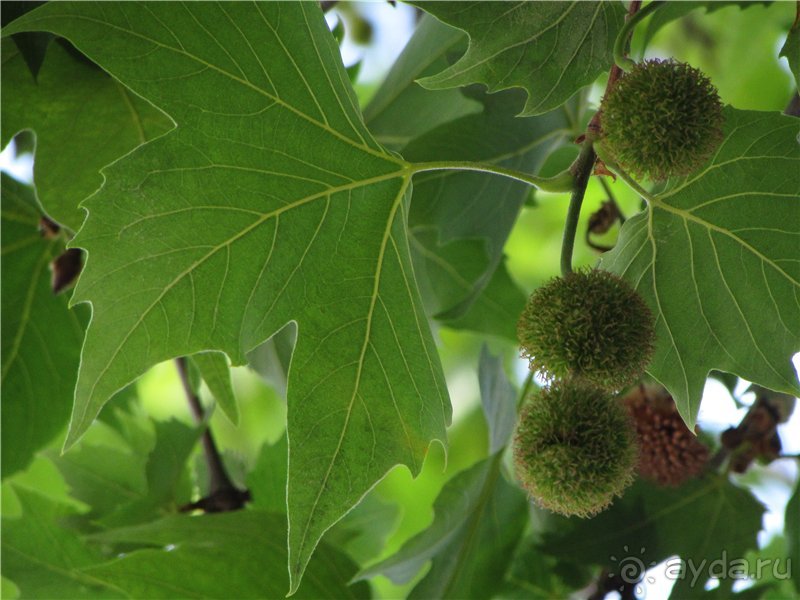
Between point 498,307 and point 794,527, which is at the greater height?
point 498,307

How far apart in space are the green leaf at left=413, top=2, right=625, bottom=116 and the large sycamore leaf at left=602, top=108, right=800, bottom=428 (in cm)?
25

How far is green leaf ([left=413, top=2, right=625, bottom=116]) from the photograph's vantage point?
1.58 meters

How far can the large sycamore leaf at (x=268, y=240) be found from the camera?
157cm

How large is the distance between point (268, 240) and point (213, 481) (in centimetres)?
106

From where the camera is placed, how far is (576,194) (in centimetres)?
163

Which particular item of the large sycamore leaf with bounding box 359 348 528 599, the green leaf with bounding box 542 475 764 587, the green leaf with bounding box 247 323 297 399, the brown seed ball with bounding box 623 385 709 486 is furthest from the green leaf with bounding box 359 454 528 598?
the green leaf with bounding box 247 323 297 399

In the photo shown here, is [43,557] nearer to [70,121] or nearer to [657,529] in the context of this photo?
[70,121]

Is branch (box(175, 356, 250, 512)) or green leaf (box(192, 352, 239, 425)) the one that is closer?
green leaf (box(192, 352, 239, 425))

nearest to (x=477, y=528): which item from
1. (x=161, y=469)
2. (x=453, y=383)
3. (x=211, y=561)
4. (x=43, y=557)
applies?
(x=211, y=561)

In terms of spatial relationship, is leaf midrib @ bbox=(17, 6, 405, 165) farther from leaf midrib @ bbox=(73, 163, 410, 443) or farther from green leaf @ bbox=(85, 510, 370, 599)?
green leaf @ bbox=(85, 510, 370, 599)

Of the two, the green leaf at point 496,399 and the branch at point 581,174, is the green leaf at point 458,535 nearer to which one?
the green leaf at point 496,399

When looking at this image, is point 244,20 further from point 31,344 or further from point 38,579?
point 38,579

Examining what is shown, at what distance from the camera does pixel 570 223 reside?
161cm

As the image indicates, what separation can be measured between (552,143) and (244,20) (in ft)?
2.82
